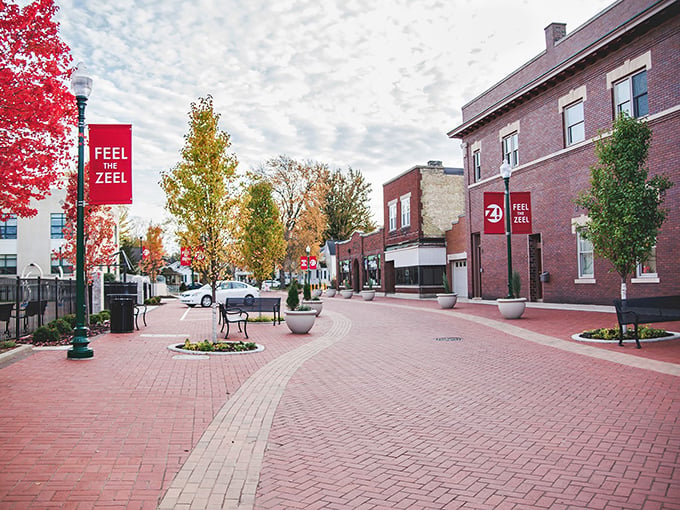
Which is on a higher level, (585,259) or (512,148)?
(512,148)

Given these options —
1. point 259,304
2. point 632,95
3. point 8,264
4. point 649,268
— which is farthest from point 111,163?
point 8,264

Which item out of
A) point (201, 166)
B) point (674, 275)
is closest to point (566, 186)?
point (674, 275)

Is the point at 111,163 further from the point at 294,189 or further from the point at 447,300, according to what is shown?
the point at 294,189

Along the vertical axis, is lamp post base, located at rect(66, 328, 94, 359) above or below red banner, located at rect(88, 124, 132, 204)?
below

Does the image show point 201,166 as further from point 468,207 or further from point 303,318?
point 468,207

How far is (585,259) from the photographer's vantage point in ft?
69.7

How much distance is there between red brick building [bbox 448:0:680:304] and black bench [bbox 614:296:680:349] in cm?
436

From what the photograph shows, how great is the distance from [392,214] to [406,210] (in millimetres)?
3091

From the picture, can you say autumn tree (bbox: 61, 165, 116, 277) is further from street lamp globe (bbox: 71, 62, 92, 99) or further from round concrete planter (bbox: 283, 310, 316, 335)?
street lamp globe (bbox: 71, 62, 92, 99)

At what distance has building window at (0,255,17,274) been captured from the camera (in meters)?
48.0

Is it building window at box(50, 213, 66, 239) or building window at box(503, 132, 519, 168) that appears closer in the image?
building window at box(503, 132, 519, 168)

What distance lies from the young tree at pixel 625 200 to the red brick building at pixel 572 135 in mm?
3436

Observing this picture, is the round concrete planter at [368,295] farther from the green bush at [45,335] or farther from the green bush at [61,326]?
the green bush at [45,335]

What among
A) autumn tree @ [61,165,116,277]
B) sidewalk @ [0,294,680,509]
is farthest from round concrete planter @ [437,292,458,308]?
autumn tree @ [61,165,116,277]
